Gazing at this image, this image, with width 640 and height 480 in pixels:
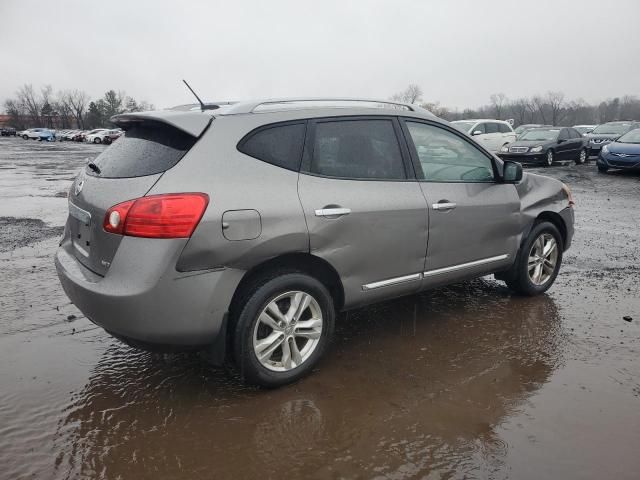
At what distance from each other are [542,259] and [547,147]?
16.4 meters

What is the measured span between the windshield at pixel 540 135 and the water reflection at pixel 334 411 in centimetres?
1805

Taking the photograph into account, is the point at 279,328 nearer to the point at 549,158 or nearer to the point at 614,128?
the point at 549,158

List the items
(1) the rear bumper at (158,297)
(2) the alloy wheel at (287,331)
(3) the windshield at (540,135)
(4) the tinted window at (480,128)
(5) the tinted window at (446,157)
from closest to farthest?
(1) the rear bumper at (158,297)
(2) the alloy wheel at (287,331)
(5) the tinted window at (446,157)
(3) the windshield at (540,135)
(4) the tinted window at (480,128)

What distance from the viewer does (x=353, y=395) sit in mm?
3197

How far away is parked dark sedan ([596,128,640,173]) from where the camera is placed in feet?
52.0

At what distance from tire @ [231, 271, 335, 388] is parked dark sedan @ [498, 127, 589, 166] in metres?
18.4

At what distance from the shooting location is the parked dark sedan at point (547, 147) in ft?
64.4

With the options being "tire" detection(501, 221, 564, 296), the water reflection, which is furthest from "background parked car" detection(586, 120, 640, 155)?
the water reflection

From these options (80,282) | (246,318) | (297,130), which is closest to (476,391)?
(246,318)

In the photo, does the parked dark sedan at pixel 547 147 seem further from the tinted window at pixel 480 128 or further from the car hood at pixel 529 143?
the tinted window at pixel 480 128

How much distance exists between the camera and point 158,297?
2.79 metres

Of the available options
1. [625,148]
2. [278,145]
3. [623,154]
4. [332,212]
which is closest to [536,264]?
[332,212]

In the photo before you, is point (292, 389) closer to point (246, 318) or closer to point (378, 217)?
point (246, 318)

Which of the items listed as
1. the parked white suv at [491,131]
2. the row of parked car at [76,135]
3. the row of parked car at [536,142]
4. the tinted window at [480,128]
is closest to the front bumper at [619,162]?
the row of parked car at [536,142]
